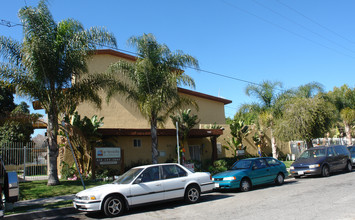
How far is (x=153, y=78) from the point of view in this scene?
15.5 m

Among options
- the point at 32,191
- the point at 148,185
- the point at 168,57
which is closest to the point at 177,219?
the point at 148,185

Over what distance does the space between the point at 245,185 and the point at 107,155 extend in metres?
8.19

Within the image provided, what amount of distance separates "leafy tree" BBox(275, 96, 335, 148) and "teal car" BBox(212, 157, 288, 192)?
989cm

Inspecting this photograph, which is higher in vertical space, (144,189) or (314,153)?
(314,153)

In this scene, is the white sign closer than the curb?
No

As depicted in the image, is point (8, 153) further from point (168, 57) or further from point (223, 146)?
point (223, 146)

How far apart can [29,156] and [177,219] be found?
12530 millimetres

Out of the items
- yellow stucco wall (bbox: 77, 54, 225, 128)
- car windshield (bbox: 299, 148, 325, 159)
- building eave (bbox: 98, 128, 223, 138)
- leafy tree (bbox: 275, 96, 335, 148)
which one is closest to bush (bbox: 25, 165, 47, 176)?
building eave (bbox: 98, 128, 223, 138)

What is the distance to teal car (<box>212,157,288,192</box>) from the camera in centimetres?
1206

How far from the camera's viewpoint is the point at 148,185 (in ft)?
30.5

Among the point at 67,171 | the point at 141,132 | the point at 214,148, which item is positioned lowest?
the point at 67,171

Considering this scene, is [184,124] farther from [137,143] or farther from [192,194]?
[192,194]

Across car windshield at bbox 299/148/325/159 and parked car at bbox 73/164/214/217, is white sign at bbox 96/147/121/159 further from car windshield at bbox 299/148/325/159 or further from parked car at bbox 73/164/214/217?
car windshield at bbox 299/148/325/159

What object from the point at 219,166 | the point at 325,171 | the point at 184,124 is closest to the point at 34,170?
the point at 184,124
